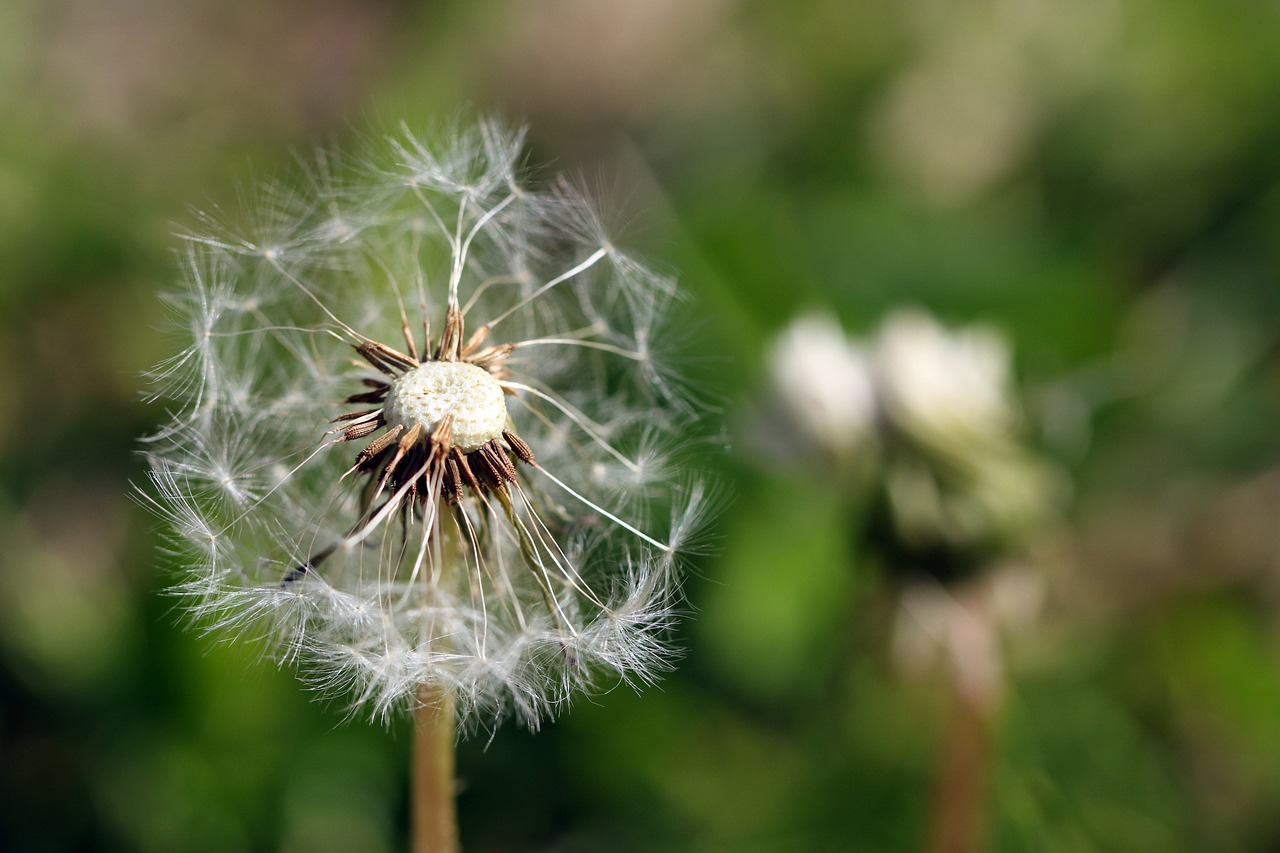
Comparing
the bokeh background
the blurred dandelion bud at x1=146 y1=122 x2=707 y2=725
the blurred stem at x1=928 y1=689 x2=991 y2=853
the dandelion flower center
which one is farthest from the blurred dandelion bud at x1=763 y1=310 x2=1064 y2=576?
the dandelion flower center

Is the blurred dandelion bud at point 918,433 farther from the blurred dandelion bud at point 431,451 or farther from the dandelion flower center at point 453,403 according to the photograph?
the dandelion flower center at point 453,403

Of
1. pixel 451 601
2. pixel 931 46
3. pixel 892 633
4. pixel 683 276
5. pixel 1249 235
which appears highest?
pixel 931 46

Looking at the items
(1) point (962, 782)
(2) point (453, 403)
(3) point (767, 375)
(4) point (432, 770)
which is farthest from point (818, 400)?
(4) point (432, 770)

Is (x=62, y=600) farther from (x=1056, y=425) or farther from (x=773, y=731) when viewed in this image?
(x=1056, y=425)

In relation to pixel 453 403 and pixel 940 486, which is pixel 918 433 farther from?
pixel 453 403

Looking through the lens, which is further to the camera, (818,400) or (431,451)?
(818,400)

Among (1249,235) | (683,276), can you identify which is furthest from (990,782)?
(1249,235)

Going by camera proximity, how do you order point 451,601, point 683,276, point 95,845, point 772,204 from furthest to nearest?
point 772,204 < point 683,276 < point 95,845 < point 451,601

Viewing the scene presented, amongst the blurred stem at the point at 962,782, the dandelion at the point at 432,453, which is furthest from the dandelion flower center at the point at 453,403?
the blurred stem at the point at 962,782
